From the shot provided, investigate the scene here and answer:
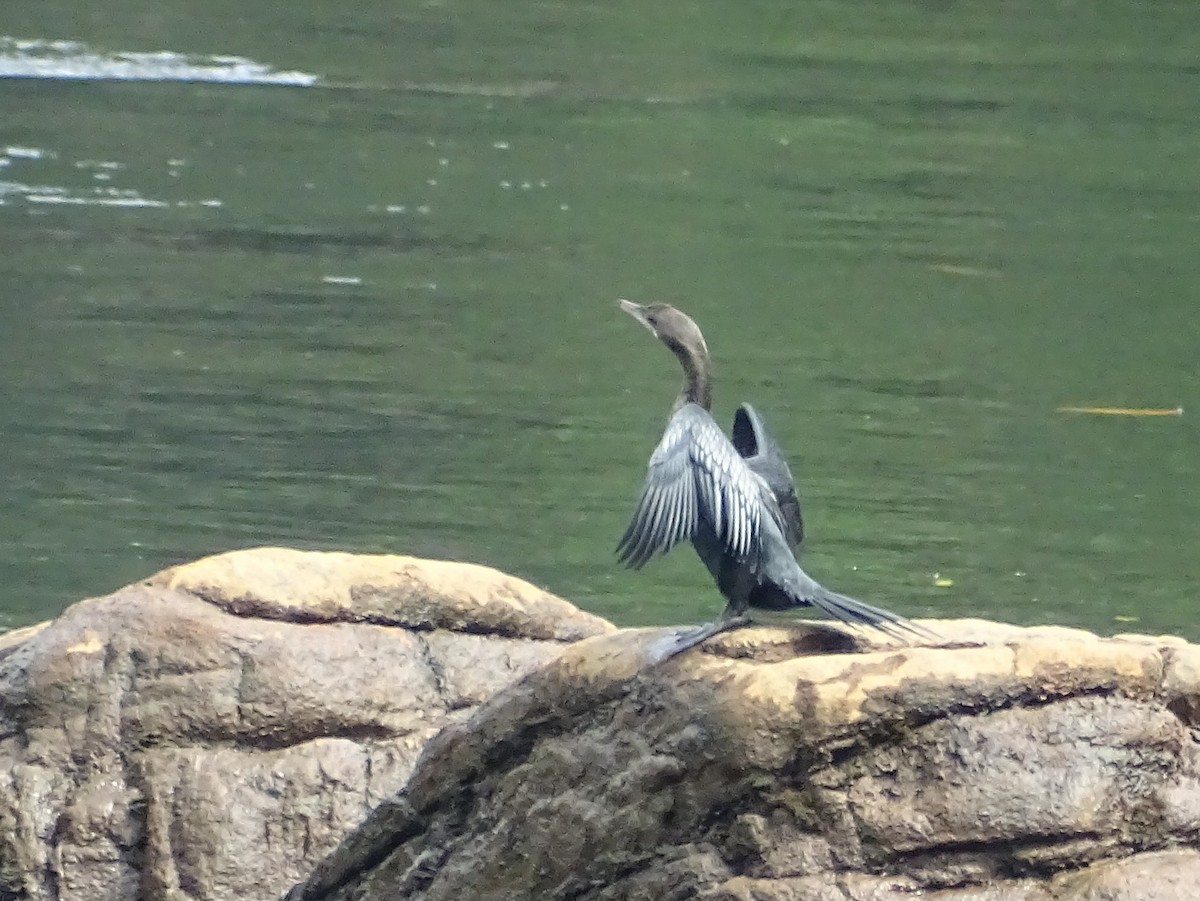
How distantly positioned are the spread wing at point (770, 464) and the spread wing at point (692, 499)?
143mm

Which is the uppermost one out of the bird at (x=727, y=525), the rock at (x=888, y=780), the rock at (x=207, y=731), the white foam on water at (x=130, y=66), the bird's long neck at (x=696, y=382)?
the white foam on water at (x=130, y=66)

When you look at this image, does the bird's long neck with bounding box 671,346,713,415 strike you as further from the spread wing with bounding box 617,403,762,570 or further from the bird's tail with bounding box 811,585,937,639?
the bird's tail with bounding box 811,585,937,639

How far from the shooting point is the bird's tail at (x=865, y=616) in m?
4.42

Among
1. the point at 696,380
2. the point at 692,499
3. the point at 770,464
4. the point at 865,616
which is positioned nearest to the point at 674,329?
the point at 696,380

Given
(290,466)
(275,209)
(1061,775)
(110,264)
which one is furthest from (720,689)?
(275,209)

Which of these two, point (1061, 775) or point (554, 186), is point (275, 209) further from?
point (1061, 775)

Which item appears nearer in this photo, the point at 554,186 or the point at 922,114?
the point at 554,186

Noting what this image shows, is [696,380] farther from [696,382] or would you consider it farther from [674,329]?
[674,329]

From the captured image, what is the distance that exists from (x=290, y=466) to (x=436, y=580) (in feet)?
13.8

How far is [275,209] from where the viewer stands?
14.8 metres

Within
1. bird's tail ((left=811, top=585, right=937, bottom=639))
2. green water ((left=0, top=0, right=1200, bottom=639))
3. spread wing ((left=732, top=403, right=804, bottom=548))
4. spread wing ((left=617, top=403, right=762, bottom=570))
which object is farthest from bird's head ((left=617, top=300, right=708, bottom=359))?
green water ((left=0, top=0, right=1200, bottom=639))

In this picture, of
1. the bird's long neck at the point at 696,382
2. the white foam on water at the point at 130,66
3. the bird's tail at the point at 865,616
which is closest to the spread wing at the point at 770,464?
the bird's long neck at the point at 696,382

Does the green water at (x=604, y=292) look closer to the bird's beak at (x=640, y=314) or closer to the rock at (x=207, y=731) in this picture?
the rock at (x=207, y=731)

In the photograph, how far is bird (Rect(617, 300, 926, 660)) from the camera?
4.48 metres
